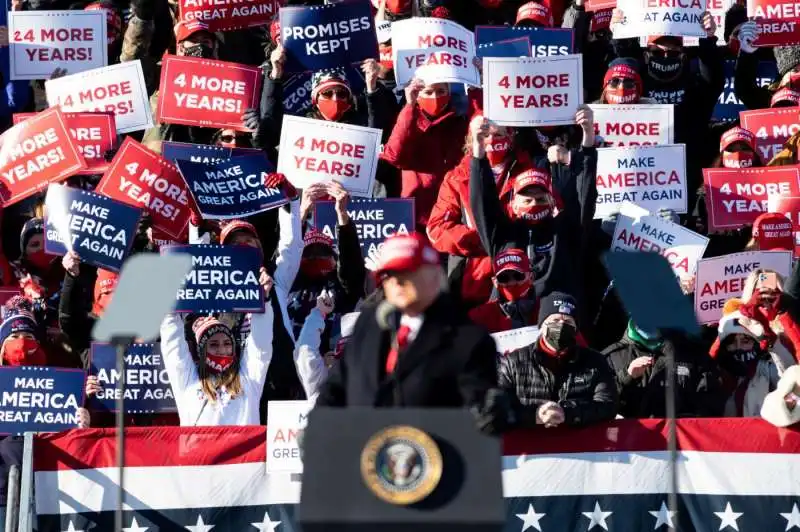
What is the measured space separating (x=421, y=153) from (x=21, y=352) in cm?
324

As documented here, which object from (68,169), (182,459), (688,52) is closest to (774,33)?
(688,52)

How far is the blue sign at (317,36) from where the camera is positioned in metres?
15.1

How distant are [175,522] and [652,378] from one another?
2.91 m

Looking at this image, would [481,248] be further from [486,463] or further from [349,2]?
[486,463]

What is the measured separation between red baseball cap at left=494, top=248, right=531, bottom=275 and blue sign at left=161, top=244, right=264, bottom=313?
1.47 metres

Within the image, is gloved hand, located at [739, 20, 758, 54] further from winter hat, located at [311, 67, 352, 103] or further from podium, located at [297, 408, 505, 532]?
podium, located at [297, 408, 505, 532]

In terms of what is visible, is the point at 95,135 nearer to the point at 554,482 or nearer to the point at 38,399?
the point at 38,399

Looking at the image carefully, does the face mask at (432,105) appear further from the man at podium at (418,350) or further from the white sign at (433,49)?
the man at podium at (418,350)

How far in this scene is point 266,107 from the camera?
15.0 meters

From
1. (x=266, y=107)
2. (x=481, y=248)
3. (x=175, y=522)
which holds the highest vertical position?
(x=266, y=107)

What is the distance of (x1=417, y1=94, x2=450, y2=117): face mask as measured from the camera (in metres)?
14.7

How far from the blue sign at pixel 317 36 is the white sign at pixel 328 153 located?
101cm

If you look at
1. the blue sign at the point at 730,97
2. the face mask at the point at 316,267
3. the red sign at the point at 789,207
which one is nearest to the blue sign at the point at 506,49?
the blue sign at the point at 730,97

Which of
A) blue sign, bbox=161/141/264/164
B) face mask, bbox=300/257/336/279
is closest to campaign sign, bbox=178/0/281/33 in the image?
blue sign, bbox=161/141/264/164
